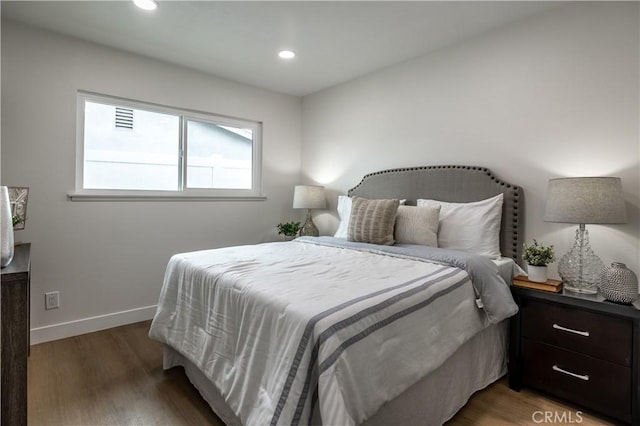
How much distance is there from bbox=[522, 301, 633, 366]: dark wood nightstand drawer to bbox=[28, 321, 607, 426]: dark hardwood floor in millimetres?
374

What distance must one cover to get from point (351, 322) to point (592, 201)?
61.3 inches

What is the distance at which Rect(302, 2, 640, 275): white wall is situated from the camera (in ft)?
6.44

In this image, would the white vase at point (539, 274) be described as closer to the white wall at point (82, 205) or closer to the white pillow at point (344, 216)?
the white pillow at point (344, 216)

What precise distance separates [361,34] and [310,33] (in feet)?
1.33

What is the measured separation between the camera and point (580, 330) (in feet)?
5.72

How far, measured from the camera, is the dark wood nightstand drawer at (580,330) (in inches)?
63.7

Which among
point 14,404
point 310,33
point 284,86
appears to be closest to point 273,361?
point 14,404

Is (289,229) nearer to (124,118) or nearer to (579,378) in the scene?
(124,118)

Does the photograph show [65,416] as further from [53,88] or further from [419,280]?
[53,88]

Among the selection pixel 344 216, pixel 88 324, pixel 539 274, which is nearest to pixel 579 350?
pixel 539 274

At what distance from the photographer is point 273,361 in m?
1.22

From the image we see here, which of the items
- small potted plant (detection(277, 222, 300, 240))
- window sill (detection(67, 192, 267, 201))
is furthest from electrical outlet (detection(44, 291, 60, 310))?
small potted plant (detection(277, 222, 300, 240))

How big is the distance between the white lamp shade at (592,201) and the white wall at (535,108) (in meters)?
0.31

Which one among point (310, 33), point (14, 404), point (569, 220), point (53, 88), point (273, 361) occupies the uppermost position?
point (310, 33)
